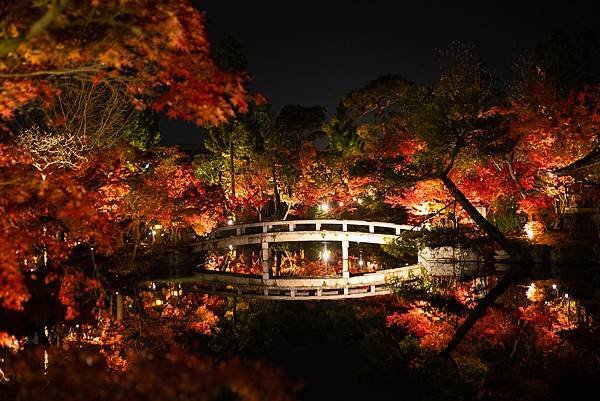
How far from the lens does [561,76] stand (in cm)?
2489

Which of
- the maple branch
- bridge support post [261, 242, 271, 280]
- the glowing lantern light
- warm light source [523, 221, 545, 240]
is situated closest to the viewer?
the maple branch

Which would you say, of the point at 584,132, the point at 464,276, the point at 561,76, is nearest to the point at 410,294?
the point at 464,276

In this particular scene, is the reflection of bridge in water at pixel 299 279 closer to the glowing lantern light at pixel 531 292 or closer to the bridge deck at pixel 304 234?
the bridge deck at pixel 304 234

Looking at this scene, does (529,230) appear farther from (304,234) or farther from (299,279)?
(299,279)

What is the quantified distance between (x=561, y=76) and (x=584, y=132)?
10274mm

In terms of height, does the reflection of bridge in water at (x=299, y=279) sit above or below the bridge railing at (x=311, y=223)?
below

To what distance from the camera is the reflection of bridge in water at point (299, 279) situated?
1728 centimetres

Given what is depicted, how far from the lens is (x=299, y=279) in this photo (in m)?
19.0

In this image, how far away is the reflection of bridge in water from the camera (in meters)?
17.3

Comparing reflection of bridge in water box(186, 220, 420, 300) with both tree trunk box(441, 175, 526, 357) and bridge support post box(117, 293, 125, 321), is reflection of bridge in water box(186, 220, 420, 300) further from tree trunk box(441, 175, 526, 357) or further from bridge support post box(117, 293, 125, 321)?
bridge support post box(117, 293, 125, 321)

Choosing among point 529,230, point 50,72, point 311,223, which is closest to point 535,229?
point 529,230

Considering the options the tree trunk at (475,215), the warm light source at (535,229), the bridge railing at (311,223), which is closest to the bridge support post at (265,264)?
the bridge railing at (311,223)

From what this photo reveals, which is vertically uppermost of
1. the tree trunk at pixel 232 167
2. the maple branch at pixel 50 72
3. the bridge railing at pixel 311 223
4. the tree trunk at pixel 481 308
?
the tree trunk at pixel 232 167

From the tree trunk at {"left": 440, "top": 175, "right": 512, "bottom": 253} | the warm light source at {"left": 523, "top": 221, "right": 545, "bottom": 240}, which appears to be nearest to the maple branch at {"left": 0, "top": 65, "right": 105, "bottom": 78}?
the tree trunk at {"left": 440, "top": 175, "right": 512, "bottom": 253}
